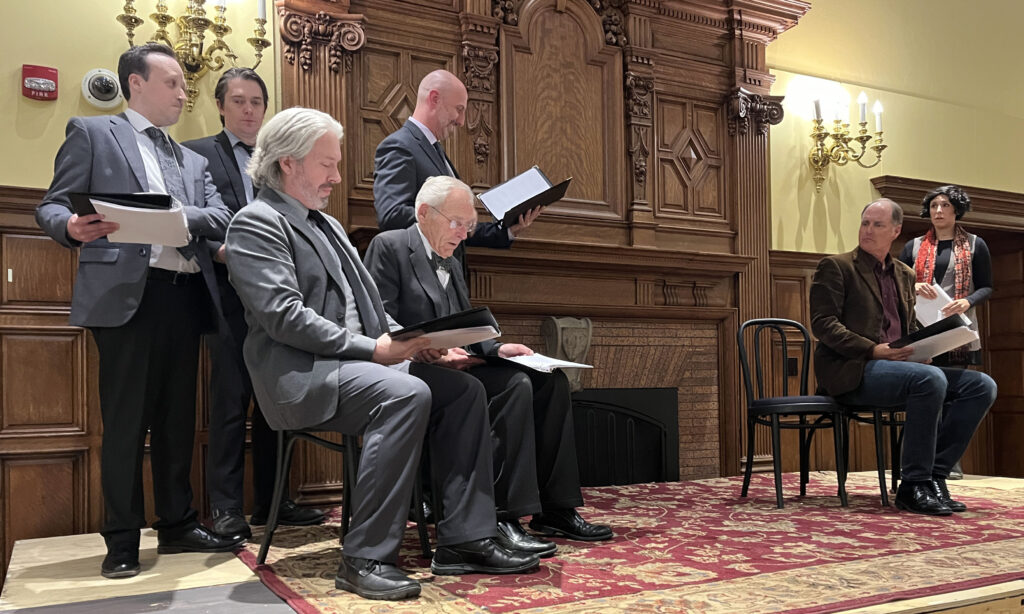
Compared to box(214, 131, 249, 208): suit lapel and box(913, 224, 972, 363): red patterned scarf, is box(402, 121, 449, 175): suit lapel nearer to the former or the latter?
box(214, 131, 249, 208): suit lapel

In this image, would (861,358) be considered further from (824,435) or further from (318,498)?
(318,498)

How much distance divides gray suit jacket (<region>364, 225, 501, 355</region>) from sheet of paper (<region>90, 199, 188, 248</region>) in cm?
59

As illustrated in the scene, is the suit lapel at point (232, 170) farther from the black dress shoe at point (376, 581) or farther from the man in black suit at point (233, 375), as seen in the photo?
the black dress shoe at point (376, 581)

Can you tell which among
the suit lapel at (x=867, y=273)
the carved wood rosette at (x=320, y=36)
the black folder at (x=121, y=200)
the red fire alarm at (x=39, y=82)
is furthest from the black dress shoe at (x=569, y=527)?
the red fire alarm at (x=39, y=82)

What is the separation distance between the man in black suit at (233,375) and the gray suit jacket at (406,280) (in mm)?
576

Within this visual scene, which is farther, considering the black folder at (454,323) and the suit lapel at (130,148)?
the suit lapel at (130,148)

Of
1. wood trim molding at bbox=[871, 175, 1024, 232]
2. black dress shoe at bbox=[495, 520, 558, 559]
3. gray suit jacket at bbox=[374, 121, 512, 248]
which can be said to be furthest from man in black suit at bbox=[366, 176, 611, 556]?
wood trim molding at bbox=[871, 175, 1024, 232]

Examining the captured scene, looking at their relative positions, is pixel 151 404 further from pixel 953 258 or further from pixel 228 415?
pixel 953 258

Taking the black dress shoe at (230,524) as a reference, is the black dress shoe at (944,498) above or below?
below

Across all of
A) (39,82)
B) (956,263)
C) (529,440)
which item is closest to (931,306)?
(956,263)

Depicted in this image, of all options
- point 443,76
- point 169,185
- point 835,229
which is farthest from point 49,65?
point 835,229

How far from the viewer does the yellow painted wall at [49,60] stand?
3.51m

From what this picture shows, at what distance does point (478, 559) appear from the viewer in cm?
240

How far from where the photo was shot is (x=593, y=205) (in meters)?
4.89
